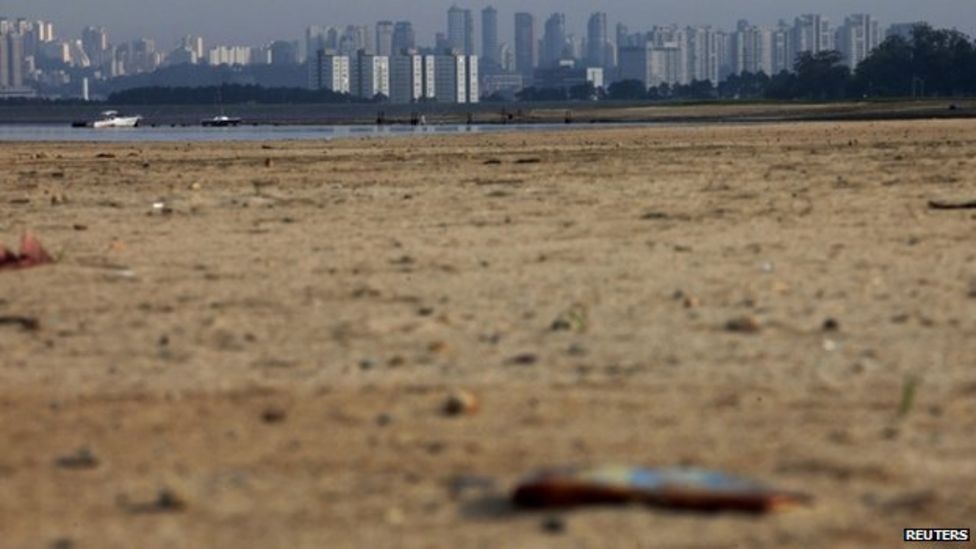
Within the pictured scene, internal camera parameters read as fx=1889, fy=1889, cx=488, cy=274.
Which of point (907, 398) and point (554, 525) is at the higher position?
point (907, 398)

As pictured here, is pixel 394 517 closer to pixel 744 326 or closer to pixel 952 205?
pixel 744 326

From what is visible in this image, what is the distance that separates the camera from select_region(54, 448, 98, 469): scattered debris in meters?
5.62

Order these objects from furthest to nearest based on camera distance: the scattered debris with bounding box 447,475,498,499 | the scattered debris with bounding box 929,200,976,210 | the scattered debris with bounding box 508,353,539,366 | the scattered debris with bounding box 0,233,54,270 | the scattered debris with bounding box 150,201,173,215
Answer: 1. the scattered debris with bounding box 150,201,173,215
2. the scattered debris with bounding box 929,200,976,210
3. the scattered debris with bounding box 0,233,54,270
4. the scattered debris with bounding box 508,353,539,366
5. the scattered debris with bounding box 447,475,498,499

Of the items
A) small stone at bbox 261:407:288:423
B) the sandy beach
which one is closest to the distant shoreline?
the sandy beach

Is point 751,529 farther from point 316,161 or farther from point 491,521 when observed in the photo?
point 316,161

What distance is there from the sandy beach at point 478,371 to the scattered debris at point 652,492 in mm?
55

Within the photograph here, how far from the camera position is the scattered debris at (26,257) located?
35.0 ft

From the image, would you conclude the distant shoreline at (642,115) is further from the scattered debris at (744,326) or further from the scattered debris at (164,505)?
the scattered debris at (164,505)

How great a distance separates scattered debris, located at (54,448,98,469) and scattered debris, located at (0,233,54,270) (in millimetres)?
5066

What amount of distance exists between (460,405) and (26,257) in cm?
526

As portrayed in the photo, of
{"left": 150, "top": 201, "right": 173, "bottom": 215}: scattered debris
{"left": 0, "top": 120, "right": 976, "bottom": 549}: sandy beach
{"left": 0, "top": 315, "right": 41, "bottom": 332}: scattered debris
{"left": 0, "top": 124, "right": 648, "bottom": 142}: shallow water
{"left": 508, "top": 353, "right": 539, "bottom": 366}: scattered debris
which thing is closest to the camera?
{"left": 0, "top": 120, "right": 976, "bottom": 549}: sandy beach

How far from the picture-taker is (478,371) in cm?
698

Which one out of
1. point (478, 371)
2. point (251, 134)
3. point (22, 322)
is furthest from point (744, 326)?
point (251, 134)

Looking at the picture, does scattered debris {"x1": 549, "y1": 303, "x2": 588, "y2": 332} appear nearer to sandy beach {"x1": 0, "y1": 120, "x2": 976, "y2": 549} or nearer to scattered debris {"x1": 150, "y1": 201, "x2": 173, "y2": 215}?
sandy beach {"x1": 0, "y1": 120, "x2": 976, "y2": 549}
